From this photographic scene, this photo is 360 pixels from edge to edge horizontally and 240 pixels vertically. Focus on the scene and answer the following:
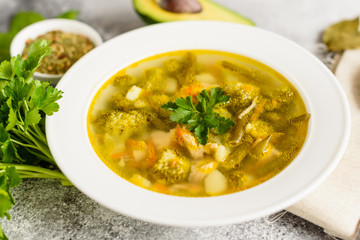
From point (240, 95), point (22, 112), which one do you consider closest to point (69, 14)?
→ point (22, 112)

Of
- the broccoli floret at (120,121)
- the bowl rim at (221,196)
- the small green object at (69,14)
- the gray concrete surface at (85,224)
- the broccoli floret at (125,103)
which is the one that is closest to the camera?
the bowl rim at (221,196)

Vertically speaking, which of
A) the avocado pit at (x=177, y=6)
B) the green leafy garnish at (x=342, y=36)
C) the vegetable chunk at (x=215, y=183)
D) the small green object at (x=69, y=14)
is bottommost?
the small green object at (x=69, y=14)

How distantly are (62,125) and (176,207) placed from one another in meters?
0.68

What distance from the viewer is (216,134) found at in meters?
2.00

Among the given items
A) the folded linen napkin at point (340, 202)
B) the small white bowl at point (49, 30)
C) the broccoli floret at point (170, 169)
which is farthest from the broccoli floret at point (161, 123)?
the small white bowl at point (49, 30)

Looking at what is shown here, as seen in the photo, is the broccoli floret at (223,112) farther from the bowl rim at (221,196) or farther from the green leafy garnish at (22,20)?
the green leafy garnish at (22,20)

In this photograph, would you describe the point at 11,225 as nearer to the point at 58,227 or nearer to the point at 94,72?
the point at 58,227

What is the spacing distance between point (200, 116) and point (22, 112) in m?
0.87

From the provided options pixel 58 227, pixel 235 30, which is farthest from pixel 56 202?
pixel 235 30

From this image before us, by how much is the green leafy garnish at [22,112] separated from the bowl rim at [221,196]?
110 millimetres

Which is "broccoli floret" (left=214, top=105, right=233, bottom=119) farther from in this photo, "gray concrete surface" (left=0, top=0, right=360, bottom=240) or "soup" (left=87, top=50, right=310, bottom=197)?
"gray concrete surface" (left=0, top=0, right=360, bottom=240)

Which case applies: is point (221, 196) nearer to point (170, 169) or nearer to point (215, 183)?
point (215, 183)

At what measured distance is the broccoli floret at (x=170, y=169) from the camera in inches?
72.5

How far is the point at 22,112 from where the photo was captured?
6.75 ft
